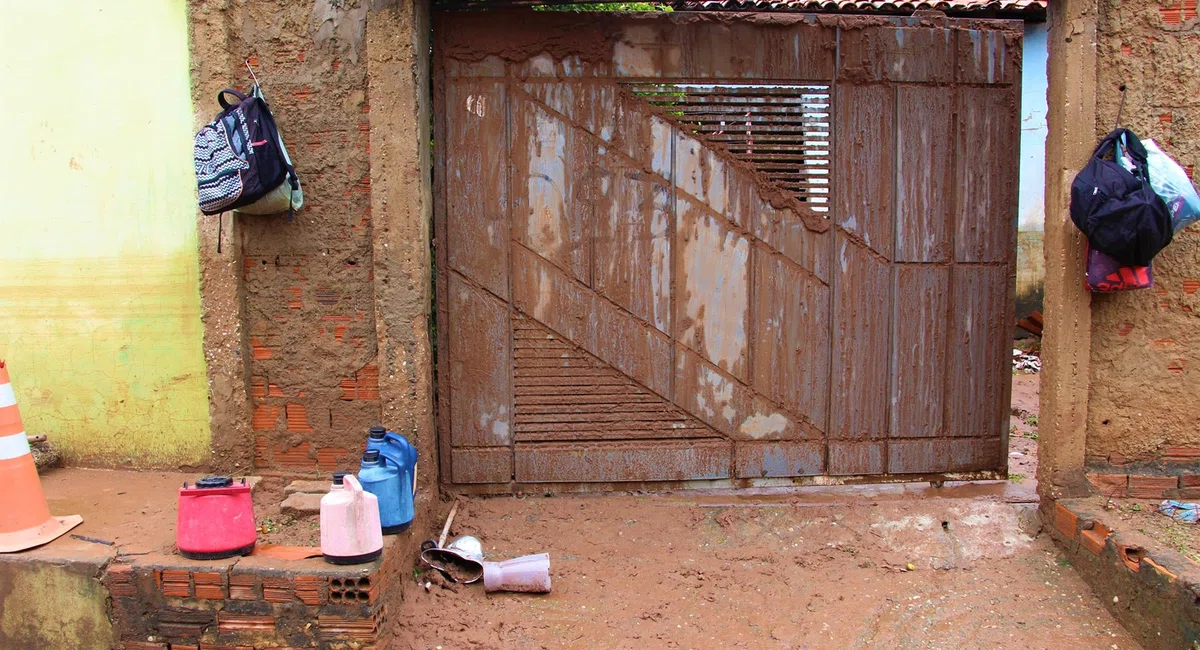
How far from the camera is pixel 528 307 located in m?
3.92

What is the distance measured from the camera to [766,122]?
3.93 meters

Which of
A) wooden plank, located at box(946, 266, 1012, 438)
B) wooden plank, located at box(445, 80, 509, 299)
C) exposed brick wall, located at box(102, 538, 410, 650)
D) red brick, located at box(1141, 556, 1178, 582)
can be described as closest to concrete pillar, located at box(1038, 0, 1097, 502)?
wooden plank, located at box(946, 266, 1012, 438)

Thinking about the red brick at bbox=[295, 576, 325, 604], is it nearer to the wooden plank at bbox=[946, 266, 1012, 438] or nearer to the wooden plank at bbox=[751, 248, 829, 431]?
the wooden plank at bbox=[751, 248, 829, 431]

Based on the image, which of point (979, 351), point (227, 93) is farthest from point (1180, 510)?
point (227, 93)

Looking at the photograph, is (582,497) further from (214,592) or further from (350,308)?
(214,592)

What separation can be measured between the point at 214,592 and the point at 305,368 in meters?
1.17

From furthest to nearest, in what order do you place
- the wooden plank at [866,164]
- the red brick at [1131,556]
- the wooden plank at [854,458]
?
1. the wooden plank at [854,458]
2. the wooden plank at [866,164]
3. the red brick at [1131,556]

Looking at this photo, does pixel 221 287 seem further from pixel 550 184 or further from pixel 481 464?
pixel 550 184

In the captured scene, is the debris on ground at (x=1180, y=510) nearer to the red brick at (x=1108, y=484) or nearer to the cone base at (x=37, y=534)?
the red brick at (x=1108, y=484)

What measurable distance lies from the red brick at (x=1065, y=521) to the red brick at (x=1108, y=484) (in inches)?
8.4

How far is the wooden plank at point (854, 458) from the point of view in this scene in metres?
4.07

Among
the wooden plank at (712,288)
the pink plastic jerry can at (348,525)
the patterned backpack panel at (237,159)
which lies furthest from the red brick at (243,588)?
the wooden plank at (712,288)

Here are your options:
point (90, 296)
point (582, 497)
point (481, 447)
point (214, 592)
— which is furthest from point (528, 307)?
point (90, 296)

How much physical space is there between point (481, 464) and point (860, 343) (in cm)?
Answer: 214
